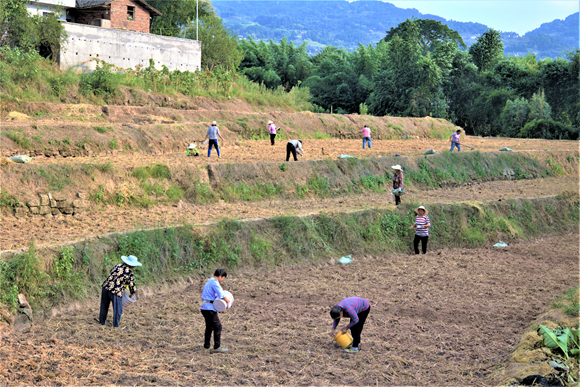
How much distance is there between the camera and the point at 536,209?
791 inches

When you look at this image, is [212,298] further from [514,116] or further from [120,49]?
[514,116]

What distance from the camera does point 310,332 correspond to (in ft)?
34.6

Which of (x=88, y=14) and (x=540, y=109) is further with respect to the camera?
(x=540, y=109)

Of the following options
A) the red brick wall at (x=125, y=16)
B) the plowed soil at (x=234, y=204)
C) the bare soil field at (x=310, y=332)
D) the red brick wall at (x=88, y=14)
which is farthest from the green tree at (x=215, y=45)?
the bare soil field at (x=310, y=332)

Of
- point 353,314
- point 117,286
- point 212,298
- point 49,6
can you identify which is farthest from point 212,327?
point 49,6

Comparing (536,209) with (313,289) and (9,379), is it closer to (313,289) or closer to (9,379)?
(313,289)

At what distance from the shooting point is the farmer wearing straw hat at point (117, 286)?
33.1ft

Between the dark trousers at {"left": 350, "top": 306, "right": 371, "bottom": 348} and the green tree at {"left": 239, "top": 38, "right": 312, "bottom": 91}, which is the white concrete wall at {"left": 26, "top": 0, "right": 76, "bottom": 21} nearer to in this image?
the green tree at {"left": 239, "top": 38, "right": 312, "bottom": 91}

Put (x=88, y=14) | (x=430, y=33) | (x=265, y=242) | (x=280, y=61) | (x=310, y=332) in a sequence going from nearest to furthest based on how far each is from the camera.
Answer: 1. (x=310, y=332)
2. (x=265, y=242)
3. (x=88, y=14)
4. (x=280, y=61)
5. (x=430, y=33)

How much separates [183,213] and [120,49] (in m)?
18.6

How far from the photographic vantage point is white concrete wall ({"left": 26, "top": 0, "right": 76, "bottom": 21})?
32.2m

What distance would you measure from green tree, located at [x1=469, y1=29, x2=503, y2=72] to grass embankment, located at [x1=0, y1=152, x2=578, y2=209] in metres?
33.5

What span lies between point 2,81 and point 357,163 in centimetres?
1540

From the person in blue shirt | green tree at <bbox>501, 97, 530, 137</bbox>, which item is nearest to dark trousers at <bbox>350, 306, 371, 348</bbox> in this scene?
the person in blue shirt
